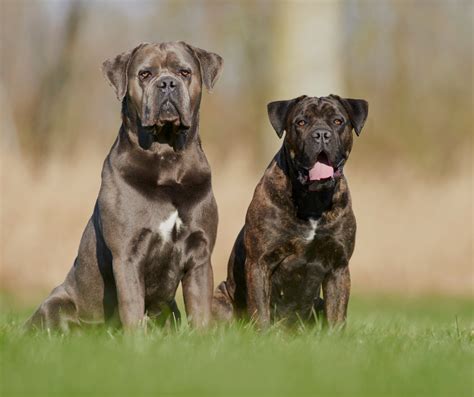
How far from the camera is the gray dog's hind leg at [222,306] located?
7098 mm

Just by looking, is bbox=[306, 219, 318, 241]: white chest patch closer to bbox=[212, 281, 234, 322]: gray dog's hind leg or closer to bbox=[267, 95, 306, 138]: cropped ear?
bbox=[267, 95, 306, 138]: cropped ear

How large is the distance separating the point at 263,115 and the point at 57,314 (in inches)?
406

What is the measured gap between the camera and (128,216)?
19.6 feet

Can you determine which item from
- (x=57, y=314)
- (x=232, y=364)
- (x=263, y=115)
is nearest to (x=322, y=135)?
(x=57, y=314)

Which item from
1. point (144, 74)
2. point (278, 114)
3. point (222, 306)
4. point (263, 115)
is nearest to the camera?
point (144, 74)

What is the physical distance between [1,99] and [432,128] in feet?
34.4

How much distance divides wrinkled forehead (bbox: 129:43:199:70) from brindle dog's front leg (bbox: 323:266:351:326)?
1.70m

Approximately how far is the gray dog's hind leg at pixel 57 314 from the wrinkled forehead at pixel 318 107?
80.1 inches

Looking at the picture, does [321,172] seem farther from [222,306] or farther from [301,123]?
[222,306]

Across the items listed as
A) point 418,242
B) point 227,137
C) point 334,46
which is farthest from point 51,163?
point 227,137

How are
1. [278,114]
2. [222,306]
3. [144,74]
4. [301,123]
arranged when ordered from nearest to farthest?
[144,74], [301,123], [278,114], [222,306]

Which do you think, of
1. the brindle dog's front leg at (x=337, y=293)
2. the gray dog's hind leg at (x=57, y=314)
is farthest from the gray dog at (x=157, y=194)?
the brindle dog's front leg at (x=337, y=293)

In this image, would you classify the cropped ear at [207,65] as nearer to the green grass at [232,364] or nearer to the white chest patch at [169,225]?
the white chest patch at [169,225]

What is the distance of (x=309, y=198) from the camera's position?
659 centimetres
